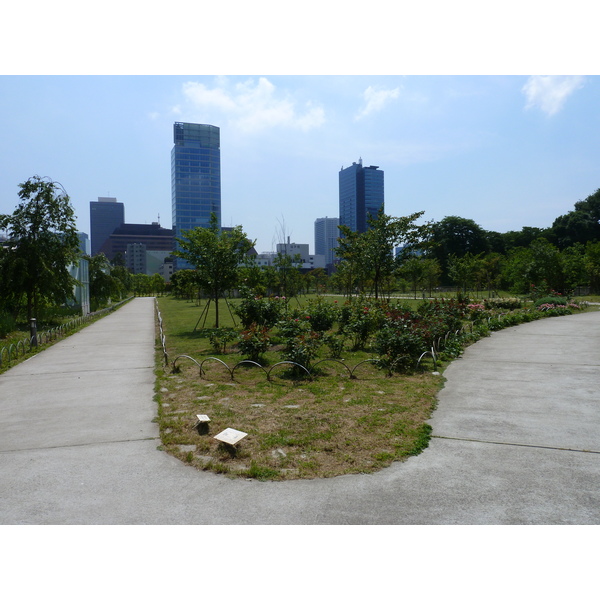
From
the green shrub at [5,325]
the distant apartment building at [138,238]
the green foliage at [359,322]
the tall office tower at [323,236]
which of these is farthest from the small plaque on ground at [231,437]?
the distant apartment building at [138,238]

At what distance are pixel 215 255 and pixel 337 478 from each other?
39.2ft

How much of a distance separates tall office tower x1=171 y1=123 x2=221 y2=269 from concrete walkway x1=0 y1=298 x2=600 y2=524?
464ft

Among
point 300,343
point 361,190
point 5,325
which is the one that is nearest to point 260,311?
point 300,343

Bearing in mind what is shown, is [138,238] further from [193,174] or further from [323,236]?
[323,236]

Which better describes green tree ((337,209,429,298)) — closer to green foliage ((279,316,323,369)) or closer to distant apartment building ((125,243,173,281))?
green foliage ((279,316,323,369))

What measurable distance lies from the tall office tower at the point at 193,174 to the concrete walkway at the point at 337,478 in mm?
141449

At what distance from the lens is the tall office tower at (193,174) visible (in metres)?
143

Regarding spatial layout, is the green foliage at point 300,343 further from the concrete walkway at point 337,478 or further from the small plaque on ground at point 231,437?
the small plaque on ground at point 231,437

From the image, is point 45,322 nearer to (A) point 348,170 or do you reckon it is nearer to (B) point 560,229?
(B) point 560,229

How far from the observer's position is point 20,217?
53.9ft

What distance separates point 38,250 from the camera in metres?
16.2

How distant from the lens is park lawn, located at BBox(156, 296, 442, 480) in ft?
13.5

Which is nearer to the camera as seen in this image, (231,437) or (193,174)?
(231,437)

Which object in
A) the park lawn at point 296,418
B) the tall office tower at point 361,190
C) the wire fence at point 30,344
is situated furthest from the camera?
the tall office tower at point 361,190
